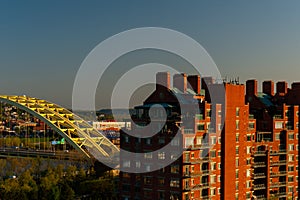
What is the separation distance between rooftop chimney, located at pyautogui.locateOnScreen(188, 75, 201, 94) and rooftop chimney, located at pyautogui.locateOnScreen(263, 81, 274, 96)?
15.0m

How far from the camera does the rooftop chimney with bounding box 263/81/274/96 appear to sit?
186 ft

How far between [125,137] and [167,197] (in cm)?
684

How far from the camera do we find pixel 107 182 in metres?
54.7

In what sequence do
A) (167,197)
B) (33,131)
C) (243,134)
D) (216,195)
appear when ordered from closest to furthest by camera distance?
(167,197) → (216,195) → (243,134) → (33,131)

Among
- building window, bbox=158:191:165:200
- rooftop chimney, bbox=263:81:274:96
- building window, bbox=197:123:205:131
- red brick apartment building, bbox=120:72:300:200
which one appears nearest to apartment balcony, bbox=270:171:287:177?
red brick apartment building, bbox=120:72:300:200

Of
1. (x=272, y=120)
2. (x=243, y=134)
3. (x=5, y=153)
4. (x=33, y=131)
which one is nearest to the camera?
(x=243, y=134)

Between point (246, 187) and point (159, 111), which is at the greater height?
point (159, 111)

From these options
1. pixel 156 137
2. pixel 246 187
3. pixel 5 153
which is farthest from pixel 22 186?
pixel 5 153

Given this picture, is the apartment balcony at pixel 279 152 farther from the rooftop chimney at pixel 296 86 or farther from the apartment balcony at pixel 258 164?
the rooftop chimney at pixel 296 86

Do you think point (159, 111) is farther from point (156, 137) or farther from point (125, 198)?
point (125, 198)

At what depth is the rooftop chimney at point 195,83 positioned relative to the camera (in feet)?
148

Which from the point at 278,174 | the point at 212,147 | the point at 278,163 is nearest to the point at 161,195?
the point at 212,147

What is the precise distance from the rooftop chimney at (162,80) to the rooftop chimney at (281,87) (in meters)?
18.6

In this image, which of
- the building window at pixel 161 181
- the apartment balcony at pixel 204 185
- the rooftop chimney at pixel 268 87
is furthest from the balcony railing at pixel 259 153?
the building window at pixel 161 181
